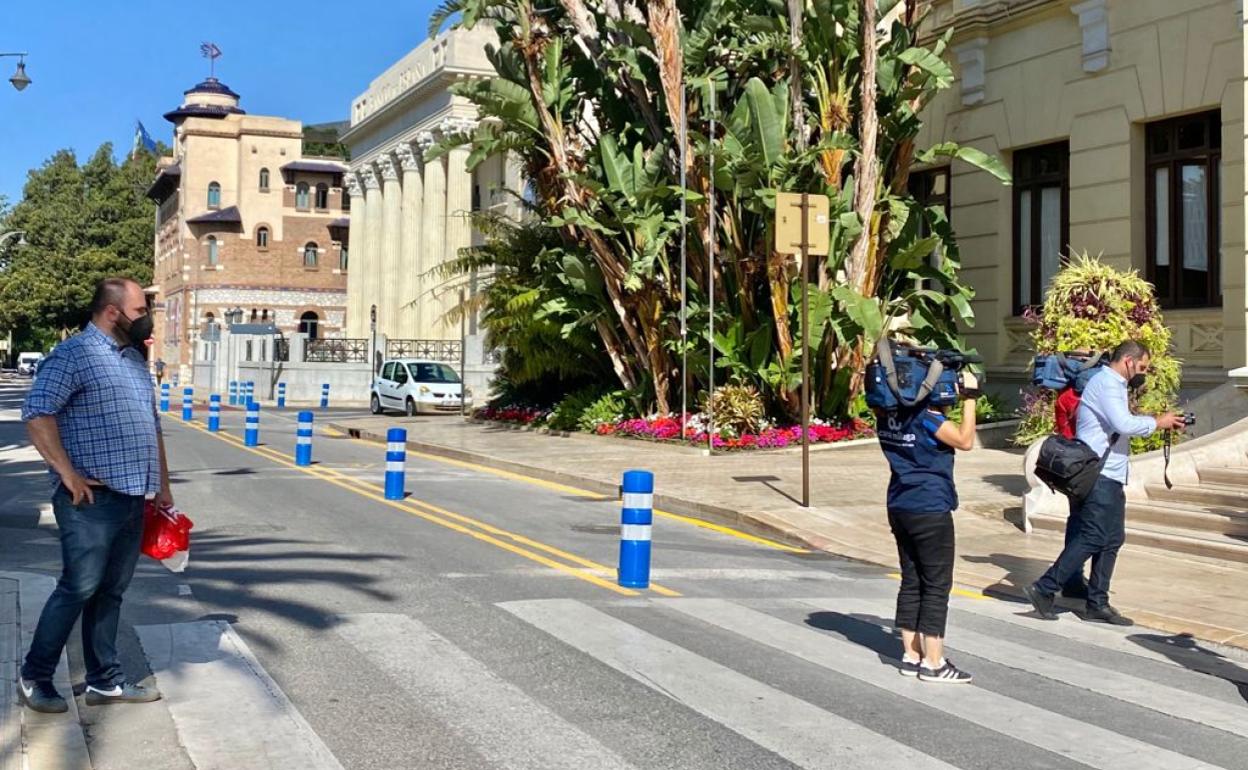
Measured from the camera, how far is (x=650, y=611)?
28.6ft

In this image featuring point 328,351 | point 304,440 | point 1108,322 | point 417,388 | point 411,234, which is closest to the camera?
point 1108,322

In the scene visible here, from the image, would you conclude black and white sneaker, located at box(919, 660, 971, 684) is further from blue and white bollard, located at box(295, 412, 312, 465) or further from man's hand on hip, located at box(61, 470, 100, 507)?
blue and white bollard, located at box(295, 412, 312, 465)

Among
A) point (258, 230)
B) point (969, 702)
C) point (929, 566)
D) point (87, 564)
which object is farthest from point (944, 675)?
point (258, 230)

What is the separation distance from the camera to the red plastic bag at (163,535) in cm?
621

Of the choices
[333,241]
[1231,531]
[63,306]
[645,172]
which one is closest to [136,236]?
[63,306]

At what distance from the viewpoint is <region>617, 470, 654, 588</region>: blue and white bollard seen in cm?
957

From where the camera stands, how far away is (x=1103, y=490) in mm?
8844

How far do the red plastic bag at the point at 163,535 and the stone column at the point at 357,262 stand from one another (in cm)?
6225

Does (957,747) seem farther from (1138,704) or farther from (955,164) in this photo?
(955,164)

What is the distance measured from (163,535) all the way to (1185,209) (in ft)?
57.6

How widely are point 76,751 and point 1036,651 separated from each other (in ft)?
17.6

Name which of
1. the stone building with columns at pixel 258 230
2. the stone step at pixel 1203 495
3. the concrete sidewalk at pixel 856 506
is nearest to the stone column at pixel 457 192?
the stone building with columns at pixel 258 230

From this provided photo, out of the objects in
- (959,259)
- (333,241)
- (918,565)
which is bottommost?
(918,565)

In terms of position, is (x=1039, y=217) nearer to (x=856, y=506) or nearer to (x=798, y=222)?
(x=798, y=222)
